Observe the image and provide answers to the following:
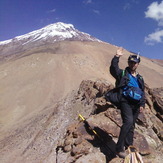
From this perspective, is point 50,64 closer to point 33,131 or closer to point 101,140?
point 33,131

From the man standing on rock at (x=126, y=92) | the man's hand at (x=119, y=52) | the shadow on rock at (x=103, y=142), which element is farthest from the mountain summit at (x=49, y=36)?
the man standing on rock at (x=126, y=92)

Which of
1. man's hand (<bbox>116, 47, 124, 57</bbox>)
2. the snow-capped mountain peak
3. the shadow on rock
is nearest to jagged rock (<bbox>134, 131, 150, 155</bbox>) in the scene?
the shadow on rock

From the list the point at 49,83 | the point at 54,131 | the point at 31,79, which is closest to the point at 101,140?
the point at 54,131

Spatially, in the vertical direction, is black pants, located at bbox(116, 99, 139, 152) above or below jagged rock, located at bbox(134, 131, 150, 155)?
above

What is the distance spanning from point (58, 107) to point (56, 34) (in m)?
90.7

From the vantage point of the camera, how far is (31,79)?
23.2m

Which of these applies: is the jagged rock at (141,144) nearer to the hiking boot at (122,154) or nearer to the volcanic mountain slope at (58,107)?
the volcanic mountain slope at (58,107)

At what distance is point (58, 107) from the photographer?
10.5 m

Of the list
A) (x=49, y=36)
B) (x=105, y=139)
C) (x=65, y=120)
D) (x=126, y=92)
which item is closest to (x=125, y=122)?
(x=126, y=92)

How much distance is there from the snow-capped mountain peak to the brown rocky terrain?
6907 centimetres

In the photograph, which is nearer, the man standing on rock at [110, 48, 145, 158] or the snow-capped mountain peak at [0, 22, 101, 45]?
the man standing on rock at [110, 48, 145, 158]

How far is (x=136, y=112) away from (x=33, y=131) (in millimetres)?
6557

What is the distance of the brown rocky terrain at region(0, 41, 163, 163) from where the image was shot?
15.4 ft

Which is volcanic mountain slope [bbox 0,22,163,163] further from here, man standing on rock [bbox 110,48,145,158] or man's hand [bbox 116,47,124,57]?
man's hand [bbox 116,47,124,57]
